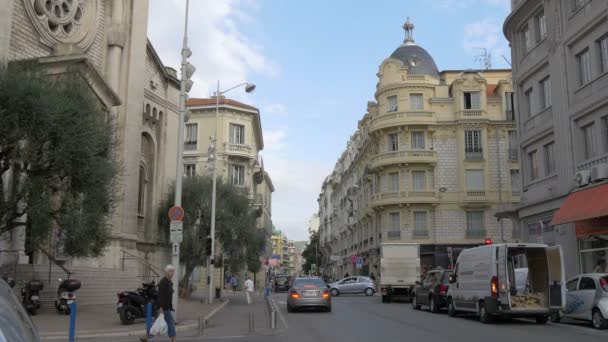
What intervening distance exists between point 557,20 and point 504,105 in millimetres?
25747

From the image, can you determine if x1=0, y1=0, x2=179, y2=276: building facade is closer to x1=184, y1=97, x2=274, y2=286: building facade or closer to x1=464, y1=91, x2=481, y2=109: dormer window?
x1=184, y1=97, x2=274, y2=286: building facade

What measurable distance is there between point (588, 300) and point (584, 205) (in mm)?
5079

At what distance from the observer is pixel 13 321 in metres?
3.13

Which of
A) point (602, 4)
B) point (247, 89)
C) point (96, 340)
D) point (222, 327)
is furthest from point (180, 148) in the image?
point (602, 4)

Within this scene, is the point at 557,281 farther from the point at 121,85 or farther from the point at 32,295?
the point at 121,85

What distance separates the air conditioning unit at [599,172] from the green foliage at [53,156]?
54.5ft

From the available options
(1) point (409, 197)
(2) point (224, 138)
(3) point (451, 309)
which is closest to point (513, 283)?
(3) point (451, 309)

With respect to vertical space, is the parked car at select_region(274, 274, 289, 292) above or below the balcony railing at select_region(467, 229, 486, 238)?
below

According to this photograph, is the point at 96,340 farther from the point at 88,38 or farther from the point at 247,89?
the point at 88,38

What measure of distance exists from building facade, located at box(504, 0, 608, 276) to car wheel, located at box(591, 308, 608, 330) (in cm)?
392

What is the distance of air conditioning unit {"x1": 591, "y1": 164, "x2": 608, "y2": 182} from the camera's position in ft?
68.5

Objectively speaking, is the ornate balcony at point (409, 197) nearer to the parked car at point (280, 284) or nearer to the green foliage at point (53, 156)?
the parked car at point (280, 284)

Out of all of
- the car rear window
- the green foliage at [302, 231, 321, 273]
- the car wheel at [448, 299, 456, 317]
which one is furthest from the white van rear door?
the green foliage at [302, 231, 321, 273]

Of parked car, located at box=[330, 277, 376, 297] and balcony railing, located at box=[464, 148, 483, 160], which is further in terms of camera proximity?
balcony railing, located at box=[464, 148, 483, 160]
